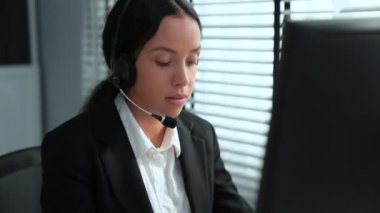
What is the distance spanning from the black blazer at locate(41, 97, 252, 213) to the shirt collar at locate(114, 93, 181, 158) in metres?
0.01

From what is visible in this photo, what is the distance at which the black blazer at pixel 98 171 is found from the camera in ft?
3.29

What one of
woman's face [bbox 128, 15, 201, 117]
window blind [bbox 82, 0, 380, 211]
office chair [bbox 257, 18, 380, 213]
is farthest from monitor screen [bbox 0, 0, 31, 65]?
office chair [bbox 257, 18, 380, 213]

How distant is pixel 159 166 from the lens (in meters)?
1.10

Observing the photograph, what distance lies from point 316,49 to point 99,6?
2.14 metres

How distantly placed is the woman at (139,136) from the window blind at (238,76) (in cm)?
70

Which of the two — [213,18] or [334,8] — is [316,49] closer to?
[334,8]

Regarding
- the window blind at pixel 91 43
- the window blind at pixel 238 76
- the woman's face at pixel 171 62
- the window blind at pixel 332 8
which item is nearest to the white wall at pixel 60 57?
the window blind at pixel 91 43

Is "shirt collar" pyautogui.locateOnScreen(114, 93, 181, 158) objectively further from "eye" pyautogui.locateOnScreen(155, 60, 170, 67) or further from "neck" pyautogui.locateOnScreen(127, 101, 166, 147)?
"eye" pyautogui.locateOnScreen(155, 60, 170, 67)

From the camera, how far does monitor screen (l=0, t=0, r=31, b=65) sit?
2.53 m

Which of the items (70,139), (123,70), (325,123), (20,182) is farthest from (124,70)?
(325,123)

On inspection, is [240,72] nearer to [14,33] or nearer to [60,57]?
[60,57]

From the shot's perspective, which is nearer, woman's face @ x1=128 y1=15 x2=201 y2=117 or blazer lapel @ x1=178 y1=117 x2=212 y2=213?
woman's face @ x1=128 y1=15 x2=201 y2=117

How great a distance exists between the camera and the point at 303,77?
1.25 feet

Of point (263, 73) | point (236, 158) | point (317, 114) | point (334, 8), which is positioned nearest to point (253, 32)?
point (263, 73)
